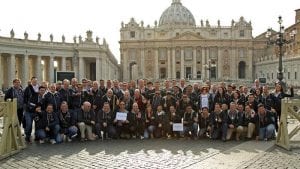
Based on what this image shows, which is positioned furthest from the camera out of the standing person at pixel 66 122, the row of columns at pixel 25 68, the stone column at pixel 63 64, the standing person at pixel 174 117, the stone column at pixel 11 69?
the stone column at pixel 63 64

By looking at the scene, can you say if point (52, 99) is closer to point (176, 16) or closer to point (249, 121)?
point (249, 121)

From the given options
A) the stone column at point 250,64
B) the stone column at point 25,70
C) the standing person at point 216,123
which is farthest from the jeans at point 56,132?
the stone column at point 250,64

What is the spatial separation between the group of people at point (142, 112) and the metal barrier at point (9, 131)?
166cm

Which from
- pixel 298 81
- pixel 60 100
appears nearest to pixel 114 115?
pixel 60 100

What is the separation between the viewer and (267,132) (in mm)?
13406

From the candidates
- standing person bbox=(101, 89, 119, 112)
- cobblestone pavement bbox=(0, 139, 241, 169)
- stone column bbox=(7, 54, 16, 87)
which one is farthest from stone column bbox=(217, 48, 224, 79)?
cobblestone pavement bbox=(0, 139, 241, 169)

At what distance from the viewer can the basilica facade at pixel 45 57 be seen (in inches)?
2021

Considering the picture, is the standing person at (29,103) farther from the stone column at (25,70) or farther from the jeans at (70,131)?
the stone column at (25,70)

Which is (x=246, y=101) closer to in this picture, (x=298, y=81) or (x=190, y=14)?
(x=298, y=81)

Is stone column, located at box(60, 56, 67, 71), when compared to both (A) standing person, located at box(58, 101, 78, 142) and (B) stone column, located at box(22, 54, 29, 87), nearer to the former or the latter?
(B) stone column, located at box(22, 54, 29, 87)

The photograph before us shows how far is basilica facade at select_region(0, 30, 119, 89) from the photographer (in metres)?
51.3

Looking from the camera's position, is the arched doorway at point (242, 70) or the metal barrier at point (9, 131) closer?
the metal barrier at point (9, 131)

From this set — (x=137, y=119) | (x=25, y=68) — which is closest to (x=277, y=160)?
(x=137, y=119)

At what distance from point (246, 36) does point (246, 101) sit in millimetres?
91932
